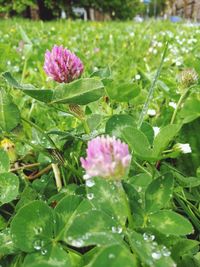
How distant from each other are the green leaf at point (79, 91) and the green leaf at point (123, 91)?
0.15 m

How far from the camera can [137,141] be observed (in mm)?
459

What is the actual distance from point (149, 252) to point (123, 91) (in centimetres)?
34

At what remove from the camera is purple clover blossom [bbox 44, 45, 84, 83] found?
0.53m

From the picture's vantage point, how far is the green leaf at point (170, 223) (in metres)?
0.38

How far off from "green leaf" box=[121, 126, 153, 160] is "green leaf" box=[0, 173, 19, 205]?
0.12 metres

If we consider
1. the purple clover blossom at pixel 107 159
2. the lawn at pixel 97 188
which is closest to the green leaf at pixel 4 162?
the lawn at pixel 97 188

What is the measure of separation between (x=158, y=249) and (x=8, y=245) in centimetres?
15

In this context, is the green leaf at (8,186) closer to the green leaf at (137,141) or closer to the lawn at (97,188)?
the lawn at (97,188)

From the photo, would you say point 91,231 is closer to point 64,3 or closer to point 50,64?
point 50,64

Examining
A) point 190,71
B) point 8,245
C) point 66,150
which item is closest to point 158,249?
point 8,245

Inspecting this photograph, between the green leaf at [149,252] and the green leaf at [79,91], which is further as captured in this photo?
the green leaf at [79,91]

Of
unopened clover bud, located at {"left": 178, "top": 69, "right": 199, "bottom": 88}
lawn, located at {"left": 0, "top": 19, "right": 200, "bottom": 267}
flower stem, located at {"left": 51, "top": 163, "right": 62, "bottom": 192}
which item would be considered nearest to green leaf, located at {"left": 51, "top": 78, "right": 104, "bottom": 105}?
lawn, located at {"left": 0, "top": 19, "right": 200, "bottom": 267}

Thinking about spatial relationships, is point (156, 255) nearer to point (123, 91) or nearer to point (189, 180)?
point (189, 180)

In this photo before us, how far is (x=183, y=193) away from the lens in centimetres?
50
